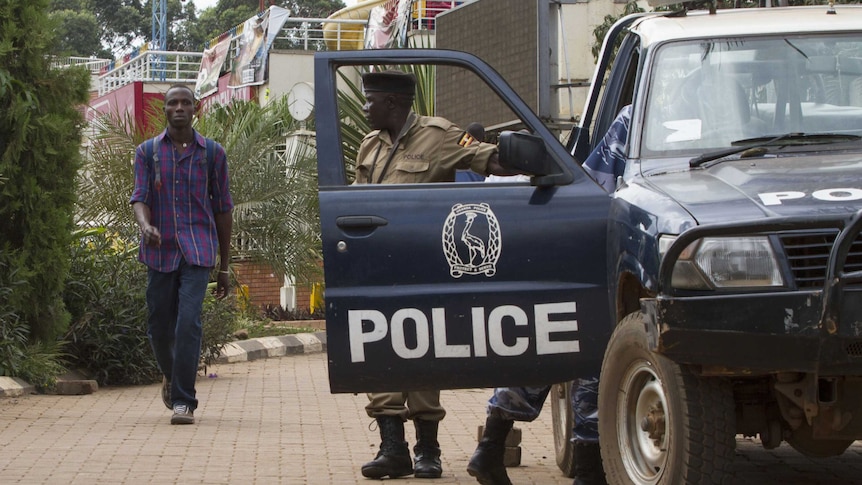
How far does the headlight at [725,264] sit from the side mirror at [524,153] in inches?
46.0

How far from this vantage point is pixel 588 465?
590 cm

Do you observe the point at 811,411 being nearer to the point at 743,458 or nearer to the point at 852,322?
the point at 852,322

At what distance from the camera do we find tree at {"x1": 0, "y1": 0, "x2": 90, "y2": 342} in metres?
10.9

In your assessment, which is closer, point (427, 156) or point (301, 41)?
point (427, 156)

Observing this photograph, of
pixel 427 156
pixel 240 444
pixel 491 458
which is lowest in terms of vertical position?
pixel 240 444

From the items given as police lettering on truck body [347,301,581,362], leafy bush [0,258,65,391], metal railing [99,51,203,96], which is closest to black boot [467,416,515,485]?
police lettering on truck body [347,301,581,362]

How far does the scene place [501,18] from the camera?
1449 centimetres

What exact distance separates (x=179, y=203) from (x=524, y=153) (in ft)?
11.8

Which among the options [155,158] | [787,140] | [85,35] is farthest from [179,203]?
[85,35]

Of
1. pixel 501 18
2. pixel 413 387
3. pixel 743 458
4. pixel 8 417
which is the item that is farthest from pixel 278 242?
pixel 413 387

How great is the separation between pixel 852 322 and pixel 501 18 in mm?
10501

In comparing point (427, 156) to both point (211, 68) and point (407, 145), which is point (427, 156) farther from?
point (211, 68)

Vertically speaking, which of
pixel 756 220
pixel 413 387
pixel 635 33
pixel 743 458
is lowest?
pixel 743 458

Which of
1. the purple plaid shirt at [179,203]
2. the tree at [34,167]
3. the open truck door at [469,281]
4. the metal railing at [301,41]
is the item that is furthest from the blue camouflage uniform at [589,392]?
the metal railing at [301,41]
